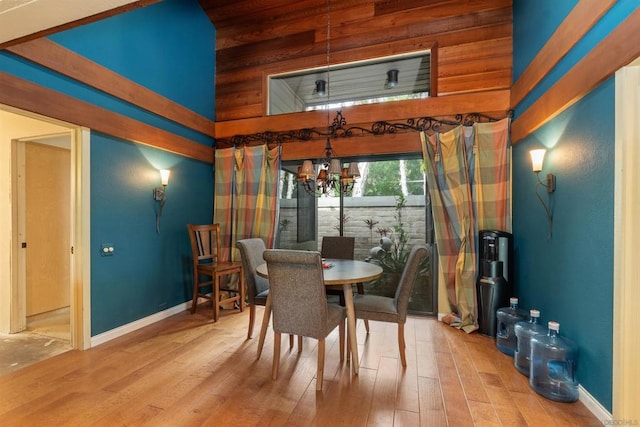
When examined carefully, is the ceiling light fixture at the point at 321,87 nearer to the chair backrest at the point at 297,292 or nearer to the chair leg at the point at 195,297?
the chair backrest at the point at 297,292

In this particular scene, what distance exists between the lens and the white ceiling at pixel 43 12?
4.00 ft

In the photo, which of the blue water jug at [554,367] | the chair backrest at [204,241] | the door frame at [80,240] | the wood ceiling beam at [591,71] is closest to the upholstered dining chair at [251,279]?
the chair backrest at [204,241]

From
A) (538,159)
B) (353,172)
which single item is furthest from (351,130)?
(538,159)

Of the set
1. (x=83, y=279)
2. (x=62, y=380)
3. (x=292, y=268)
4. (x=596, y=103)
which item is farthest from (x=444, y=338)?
(x=83, y=279)

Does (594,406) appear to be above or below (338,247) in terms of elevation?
below

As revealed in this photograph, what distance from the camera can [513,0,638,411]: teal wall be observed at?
176 centimetres

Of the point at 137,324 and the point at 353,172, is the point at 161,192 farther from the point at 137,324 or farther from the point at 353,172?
the point at 353,172

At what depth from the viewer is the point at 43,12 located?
1275 mm

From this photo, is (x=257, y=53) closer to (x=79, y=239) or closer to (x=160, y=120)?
(x=160, y=120)

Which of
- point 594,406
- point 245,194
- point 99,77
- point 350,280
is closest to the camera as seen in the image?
point 594,406

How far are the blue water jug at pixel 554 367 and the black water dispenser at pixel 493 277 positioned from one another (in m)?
0.84

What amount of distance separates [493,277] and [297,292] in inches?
82.1

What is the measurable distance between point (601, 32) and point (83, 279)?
439 cm

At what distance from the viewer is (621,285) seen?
1.63 meters
